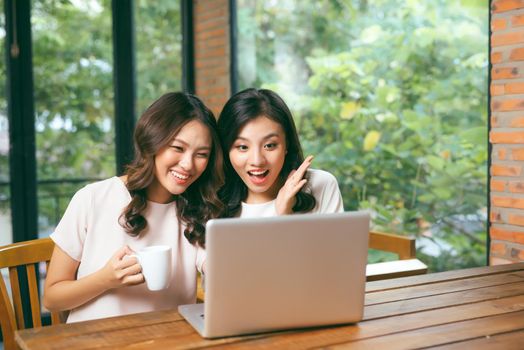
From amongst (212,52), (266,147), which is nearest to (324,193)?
(266,147)

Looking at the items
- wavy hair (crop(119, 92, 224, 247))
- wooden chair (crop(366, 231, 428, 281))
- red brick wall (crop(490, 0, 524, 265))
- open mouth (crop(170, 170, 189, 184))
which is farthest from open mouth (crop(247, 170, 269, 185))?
red brick wall (crop(490, 0, 524, 265))

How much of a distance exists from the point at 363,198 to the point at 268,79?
3.42 ft

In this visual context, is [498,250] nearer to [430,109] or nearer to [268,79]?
[430,109]

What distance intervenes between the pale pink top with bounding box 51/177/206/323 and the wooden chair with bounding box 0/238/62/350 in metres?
0.08

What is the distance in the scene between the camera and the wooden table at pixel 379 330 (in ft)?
3.92

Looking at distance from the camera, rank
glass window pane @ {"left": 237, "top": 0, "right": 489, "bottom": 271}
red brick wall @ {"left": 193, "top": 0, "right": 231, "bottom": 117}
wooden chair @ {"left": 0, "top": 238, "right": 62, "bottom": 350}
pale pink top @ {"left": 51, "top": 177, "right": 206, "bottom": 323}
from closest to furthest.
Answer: wooden chair @ {"left": 0, "top": 238, "right": 62, "bottom": 350} < pale pink top @ {"left": 51, "top": 177, "right": 206, "bottom": 323} < glass window pane @ {"left": 237, "top": 0, "right": 489, "bottom": 271} < red brick wall @ {"left": 193, "top": 0, "right": 231, "bottom": 117}

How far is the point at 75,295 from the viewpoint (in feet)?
5.16

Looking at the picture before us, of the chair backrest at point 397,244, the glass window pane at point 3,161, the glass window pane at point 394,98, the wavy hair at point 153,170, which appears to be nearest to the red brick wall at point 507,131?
the glass window pane at point 394,98

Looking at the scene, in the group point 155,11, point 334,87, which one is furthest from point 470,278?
point 155,11

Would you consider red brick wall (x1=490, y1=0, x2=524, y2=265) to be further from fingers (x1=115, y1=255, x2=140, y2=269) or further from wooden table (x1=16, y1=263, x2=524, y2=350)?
fingers (x1=115, y1=255, x2=140, y2=269)

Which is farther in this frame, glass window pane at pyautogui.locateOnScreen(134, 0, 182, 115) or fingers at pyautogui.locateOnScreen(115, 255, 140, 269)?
glass window pane at pyautogui.locateOnScreen(134, 0, 182, 115)

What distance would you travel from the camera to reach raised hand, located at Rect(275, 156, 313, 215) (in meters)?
1.82

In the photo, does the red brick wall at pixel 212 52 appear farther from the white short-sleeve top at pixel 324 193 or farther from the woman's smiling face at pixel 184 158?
the woman's smiling face at pixel 184 158

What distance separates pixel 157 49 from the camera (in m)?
4.06
